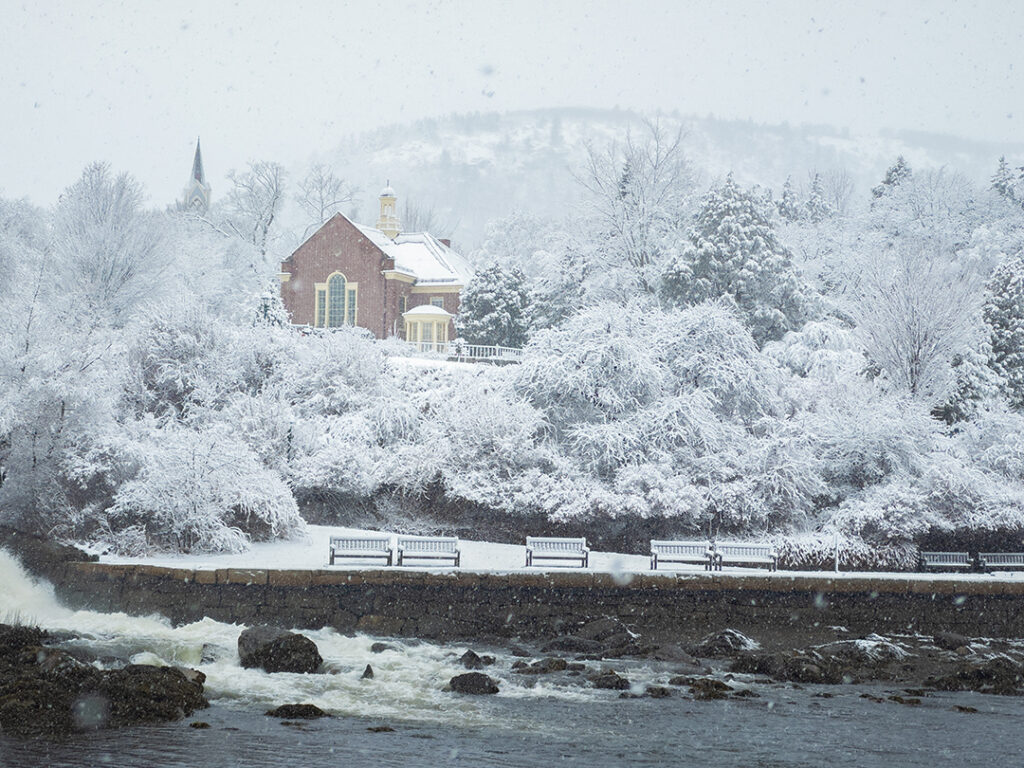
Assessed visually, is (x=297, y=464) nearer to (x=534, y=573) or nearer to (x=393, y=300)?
(x=534, y=573)

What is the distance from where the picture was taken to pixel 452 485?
1040 inches

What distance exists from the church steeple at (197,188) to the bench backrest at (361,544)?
6821cm

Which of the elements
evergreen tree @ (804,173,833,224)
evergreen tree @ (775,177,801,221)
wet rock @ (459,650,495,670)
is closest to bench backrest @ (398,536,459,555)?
wet rock @ (459,650,495,670)

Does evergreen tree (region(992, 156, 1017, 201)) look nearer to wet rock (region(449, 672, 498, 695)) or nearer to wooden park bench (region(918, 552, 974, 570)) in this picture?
wooden park bench (region(918, 552, 974, 570))

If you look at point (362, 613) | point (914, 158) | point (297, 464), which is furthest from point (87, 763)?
point (914, 158)

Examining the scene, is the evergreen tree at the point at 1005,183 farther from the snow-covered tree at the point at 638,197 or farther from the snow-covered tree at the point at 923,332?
the snow-covered tree at the point at 923,332

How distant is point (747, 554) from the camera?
21.1 metres

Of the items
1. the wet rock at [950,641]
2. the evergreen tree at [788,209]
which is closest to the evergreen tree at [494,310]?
the evergreen tree at [788,209]

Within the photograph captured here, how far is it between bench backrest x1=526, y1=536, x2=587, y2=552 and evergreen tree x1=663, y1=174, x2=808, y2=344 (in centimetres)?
1720

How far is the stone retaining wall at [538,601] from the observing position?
18172 millimetres

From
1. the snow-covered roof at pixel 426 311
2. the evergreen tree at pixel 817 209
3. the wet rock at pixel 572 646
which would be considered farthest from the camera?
the evergreen tree at pixel 817 209

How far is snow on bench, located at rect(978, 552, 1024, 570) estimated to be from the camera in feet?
74.6

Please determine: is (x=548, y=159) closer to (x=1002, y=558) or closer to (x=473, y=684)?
(x=1002, y=558)

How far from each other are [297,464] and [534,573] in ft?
32.8
